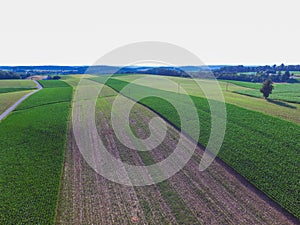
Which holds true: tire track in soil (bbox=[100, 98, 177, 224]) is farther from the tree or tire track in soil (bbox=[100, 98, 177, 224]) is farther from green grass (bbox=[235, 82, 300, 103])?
the tree

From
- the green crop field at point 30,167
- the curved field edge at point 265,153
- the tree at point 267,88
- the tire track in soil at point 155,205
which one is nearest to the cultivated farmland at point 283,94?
the tree at point 267,88

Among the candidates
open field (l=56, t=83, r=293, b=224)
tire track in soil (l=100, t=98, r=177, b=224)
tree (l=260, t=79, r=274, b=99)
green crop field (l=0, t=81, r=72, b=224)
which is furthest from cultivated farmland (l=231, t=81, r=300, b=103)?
green crop field (l=0, t=81, r=72, b=224)

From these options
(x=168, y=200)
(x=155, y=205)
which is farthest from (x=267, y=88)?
(x=155, y=205)

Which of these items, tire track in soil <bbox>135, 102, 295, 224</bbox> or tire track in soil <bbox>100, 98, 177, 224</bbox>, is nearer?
tire track in soil <bbox>100, 98, 177, 224</bbox>

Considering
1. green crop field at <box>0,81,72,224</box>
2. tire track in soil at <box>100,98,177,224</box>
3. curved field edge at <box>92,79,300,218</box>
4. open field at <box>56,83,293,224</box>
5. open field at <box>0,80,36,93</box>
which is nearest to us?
tire track in soil at <box>100,98,177,224</box>

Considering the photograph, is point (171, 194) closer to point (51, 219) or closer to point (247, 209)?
point (247, 209)

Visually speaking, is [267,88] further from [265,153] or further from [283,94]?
[265,153]

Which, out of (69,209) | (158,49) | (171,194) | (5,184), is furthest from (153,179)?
(158,49)
